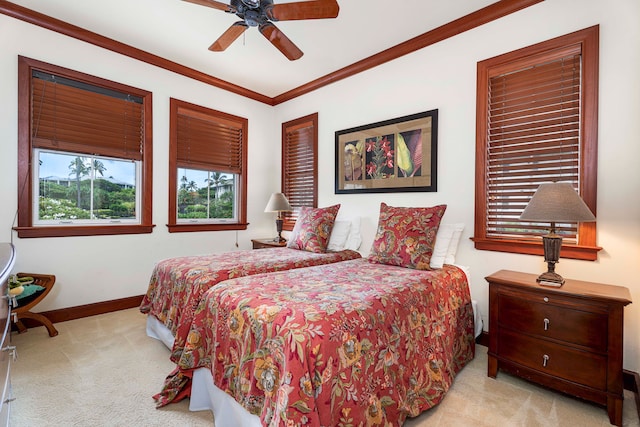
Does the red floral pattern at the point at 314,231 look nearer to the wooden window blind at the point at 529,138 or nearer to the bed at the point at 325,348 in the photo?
the bed at the point at 325,348

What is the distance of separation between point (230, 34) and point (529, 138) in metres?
2.50

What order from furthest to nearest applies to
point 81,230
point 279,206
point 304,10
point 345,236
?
1. point 279,206
2. point 345,236
3. point 81,230
4. point 304,10

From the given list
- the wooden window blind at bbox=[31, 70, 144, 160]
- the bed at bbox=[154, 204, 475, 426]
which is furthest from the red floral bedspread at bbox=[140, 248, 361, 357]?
the wooden window blind at bbox=[31, 70, 144, 160]

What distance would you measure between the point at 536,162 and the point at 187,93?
3.84 metres

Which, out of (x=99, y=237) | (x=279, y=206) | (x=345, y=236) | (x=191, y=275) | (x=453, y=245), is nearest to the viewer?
(x=191, y=275)

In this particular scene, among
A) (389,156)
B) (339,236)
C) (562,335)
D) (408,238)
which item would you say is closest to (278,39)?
(389,156)

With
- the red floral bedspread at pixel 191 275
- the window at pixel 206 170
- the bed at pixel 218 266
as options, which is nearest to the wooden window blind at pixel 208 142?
the window at pixel 206 170

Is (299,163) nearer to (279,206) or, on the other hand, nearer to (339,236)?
(279,206)

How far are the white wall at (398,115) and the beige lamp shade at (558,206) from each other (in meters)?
0.46

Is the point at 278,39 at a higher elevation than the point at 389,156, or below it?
higher

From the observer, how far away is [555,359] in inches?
71.3

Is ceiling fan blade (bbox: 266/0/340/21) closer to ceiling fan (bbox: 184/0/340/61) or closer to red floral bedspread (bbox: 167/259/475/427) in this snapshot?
ceiling fan (bbox: 184/0/340/61)

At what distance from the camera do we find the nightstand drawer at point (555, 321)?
168 cm

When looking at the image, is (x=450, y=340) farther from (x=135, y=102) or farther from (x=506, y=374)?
(x=135, y=102)
